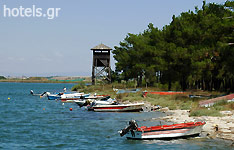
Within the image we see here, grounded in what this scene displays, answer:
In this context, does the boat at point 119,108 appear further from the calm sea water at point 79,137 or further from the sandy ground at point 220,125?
the sandy ground at point 220,125

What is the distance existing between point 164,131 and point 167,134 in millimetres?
356

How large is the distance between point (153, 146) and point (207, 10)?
47.9 m

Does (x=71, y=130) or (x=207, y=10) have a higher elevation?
(x=207, y=10)

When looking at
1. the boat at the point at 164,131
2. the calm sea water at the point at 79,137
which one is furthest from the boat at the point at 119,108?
the boat at the point at 164,131

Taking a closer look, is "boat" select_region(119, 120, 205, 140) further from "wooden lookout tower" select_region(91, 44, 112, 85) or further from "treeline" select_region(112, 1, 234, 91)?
"wooden lookout tower" select_region(91, 44, 112, 85)

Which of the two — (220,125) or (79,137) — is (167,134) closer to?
(220,125)

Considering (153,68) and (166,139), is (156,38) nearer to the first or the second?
(153,68)

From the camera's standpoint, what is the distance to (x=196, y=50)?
58.6 metres

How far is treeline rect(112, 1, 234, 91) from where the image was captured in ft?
175

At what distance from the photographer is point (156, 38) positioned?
275ft

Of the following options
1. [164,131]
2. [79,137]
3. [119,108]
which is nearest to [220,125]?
[164,131]

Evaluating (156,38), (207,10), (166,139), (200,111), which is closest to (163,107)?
(200,111)

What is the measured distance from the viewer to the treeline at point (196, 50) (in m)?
53.2

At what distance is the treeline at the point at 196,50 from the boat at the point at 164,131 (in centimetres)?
2232
